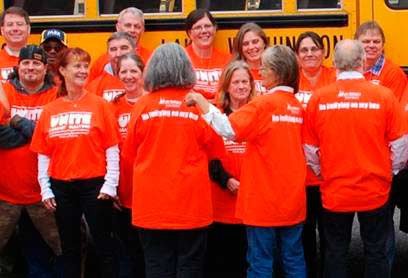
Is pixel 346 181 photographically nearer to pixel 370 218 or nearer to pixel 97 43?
pixel 370 218

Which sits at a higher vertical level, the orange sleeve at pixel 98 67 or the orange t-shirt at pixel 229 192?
the orange sleeve at pixel 98 67

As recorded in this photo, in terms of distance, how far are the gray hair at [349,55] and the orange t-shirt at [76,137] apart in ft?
4.27

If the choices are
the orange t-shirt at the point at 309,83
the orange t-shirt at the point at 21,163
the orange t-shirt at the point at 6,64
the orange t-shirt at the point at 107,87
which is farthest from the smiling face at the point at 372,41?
the orange t-shirt at the point at 6,64

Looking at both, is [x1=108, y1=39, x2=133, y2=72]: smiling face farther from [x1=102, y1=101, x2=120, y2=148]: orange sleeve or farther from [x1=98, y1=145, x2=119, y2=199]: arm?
[x1=98, y1=145, x2=119, y2=199]: arm

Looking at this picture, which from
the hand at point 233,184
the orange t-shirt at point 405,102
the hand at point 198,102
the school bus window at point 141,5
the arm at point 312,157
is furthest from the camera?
the school bus window at point 141,5

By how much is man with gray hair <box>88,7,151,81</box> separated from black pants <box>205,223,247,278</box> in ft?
3.83

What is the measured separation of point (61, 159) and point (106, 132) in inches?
11.5

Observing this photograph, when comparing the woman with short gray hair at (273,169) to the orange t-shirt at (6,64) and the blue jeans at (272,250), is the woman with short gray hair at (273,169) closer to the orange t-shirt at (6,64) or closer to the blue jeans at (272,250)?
the blue jeans at (272,250)

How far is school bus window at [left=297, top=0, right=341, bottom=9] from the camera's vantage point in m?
5.57

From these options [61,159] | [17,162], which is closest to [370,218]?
[61,159]

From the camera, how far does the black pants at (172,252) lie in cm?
455

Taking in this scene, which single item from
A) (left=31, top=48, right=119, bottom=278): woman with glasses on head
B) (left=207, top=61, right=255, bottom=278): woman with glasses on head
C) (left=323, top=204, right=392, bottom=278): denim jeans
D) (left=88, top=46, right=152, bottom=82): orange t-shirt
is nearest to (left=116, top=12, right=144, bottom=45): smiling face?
(left=88, top=46, right=152, bottom=82): orange t-shirt

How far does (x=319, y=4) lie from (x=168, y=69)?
58.8 inches

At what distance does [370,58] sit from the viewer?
5344 mm
